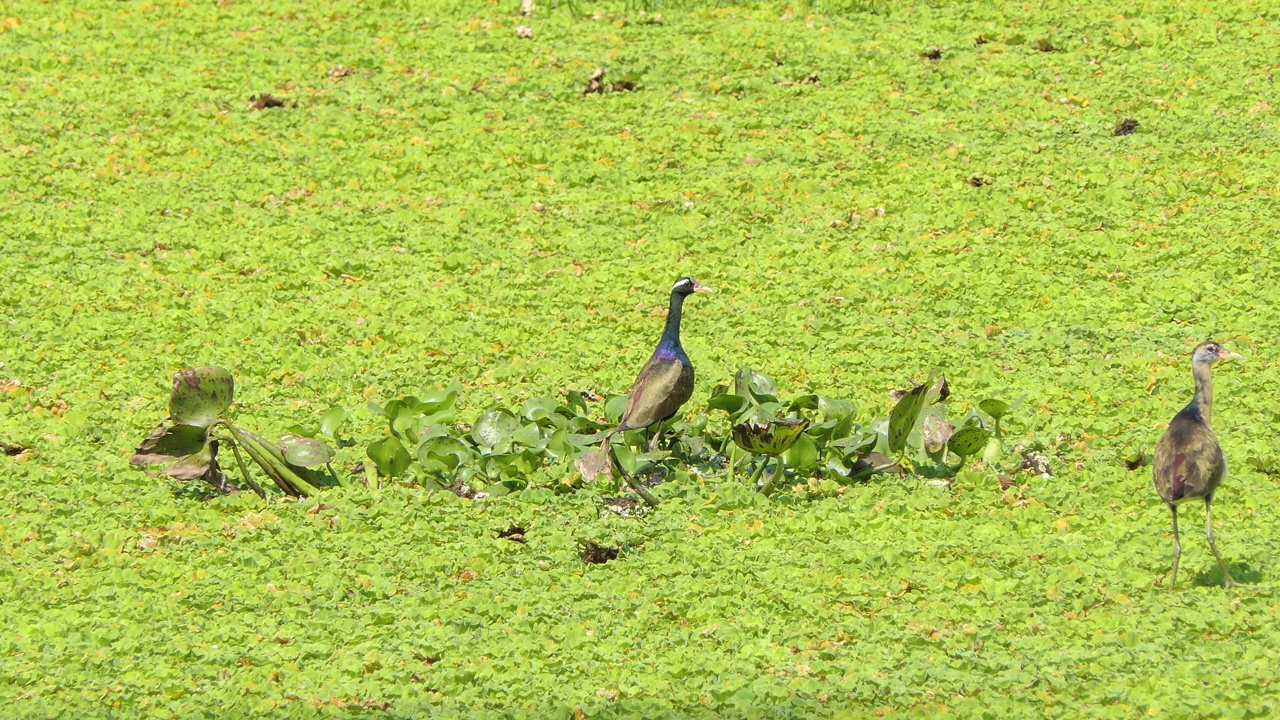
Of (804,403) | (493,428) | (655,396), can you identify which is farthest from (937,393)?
(493,428)

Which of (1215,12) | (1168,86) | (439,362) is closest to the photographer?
(439,362)

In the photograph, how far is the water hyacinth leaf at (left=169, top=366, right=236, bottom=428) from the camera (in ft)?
21.5

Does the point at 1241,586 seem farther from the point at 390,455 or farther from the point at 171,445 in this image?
the point at 171,445

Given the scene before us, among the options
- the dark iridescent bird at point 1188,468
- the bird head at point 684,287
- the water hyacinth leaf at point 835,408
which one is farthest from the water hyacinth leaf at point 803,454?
the dark iridescent bird at point 1188,468

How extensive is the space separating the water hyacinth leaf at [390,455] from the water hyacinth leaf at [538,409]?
1.96 ft

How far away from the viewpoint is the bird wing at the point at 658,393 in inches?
269

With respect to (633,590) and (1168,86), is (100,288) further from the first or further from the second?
(1168,86)

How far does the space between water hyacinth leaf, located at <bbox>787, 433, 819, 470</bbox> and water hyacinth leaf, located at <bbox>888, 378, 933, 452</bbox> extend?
0.36 m

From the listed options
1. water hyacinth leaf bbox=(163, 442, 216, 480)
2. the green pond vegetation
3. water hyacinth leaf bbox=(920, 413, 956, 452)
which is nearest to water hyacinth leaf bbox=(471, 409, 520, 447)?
the green pond vegetation

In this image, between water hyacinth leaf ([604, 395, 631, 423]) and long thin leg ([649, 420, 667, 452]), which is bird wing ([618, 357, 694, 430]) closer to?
long thin leg ([649, 420, 667, 452])

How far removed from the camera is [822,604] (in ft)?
18.6

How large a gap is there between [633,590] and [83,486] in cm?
281

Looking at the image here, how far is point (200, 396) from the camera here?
6.59 m

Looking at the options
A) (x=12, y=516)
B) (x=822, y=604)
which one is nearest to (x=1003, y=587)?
(x=822, y=604)
